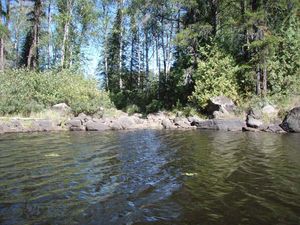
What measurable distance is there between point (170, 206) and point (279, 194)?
249 cm

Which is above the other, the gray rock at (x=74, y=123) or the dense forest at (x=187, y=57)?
the dense forest at (x=187, y=57)

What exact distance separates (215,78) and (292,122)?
25.6 ft

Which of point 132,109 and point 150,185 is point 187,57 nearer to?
point 132,109

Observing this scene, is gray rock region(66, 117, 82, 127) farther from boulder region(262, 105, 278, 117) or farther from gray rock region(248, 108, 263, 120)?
boulder region(262, 105, 278, 117)

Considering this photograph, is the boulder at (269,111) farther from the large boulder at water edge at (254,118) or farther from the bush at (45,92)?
the bush at (45,92)

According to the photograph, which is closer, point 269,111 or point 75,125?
point 75,125

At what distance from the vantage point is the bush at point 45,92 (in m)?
26.1

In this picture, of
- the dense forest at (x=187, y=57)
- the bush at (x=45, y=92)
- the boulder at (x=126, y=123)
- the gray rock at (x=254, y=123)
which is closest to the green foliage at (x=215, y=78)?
the dense forest at (x=187, y=57)

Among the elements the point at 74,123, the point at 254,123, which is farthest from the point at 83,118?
the point at 254,123

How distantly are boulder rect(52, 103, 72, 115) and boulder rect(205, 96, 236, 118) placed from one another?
1043cm

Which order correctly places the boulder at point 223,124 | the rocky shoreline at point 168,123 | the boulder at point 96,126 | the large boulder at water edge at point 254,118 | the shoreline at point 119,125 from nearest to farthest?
the rocky shoreline at point 168,123
the shoreline at point 119,125
the large boulder at water edge at point 254,118
the boulder at point 96,126
the boulder at point 223,124

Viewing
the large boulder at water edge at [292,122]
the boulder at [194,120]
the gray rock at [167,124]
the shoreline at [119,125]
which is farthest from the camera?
the gray rock at [167,124]

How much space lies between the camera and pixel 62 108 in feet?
91.2

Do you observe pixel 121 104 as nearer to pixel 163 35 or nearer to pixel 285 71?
pixel 163 35
